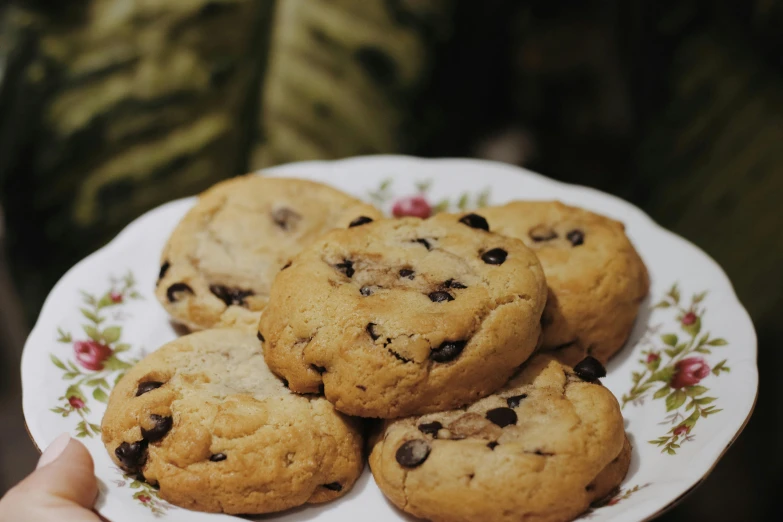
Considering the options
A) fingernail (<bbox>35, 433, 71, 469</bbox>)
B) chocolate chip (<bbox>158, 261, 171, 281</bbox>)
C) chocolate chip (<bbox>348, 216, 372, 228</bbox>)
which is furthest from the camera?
chocolate chip (<bbox>158, 261, 171, 281</bbox>)

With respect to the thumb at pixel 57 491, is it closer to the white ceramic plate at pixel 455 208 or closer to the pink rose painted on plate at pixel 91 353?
the white ceramic plate at pixel 455 208

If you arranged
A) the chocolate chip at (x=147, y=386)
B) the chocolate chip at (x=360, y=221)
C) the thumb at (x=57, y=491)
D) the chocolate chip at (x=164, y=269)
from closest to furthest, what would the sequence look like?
the thumb at (x=57, y=491)
the chocolate chip at (x=147, y=386)
the chocolate chip at (x=360, y=221)
the chocolate chip at (x=164, y=269)

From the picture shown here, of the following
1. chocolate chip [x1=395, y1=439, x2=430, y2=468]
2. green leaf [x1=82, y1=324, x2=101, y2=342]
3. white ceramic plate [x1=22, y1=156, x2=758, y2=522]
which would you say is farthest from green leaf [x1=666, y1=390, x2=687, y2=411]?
green leaf [x1=82, y1=324, x2=101, y2=342]

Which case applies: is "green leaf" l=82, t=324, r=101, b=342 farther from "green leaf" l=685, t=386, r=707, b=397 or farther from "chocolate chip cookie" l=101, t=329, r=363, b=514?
"green leaf" l=685, t=386, r=707, b=397

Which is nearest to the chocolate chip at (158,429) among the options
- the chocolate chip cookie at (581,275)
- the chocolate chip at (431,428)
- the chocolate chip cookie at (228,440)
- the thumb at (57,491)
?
the chocolate chip cookie at (228,440)

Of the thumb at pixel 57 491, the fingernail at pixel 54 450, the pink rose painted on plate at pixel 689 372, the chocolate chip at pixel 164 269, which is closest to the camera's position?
the thumb at pixel 57 491

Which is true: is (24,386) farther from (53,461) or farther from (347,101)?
(347,101)
